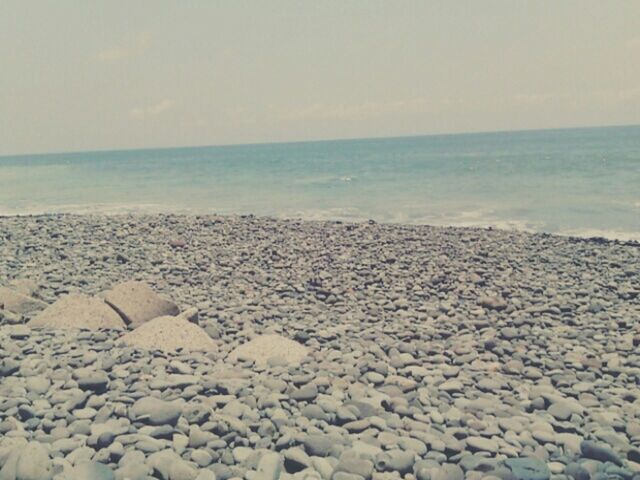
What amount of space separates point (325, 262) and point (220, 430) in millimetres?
7521

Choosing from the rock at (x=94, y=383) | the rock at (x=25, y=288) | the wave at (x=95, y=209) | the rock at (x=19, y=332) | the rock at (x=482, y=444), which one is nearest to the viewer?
the rock at (x=482, y=444)

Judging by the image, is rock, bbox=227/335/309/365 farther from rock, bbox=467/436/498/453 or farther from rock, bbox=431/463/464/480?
rock, bbox=431/463/464/480

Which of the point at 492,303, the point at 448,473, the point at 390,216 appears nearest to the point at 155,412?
the point at 448,473

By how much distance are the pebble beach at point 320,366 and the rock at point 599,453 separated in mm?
19

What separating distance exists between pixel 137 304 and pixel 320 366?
298 centimetres

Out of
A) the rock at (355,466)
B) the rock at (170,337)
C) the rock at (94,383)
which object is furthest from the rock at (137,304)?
the rock at (355,466)

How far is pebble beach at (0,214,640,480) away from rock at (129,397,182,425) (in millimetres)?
15

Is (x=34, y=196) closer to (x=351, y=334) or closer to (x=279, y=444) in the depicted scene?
(x=351, y=334)

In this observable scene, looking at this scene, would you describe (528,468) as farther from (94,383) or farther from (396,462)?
(94,383)

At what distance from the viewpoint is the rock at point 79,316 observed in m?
6.64

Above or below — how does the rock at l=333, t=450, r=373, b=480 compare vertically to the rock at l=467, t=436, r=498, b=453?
above

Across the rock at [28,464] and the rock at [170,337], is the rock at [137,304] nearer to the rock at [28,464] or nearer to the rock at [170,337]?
the rock at [170,337]

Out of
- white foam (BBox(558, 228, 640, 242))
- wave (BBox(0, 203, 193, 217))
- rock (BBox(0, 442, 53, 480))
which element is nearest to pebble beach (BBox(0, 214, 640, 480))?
rock (BBox(0, 442, 53, 480))

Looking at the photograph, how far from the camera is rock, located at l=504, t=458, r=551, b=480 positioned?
3627 mm
